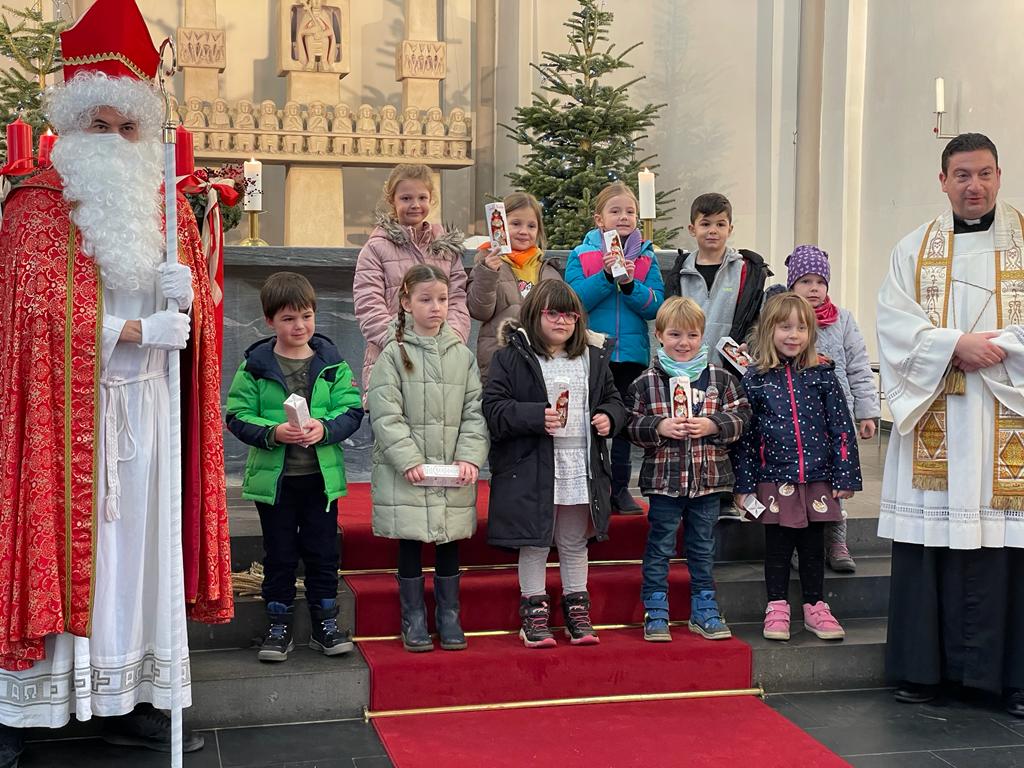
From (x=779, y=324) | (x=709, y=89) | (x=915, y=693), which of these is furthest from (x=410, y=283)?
(x=709, y=89)

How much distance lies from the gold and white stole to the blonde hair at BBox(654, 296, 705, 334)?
0.86 m

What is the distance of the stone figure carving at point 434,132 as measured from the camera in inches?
415

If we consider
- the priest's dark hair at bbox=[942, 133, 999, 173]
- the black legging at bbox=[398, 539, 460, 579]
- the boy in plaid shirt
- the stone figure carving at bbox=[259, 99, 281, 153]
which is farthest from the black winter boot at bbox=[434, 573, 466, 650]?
the stone figure carving at bbox=[259, 99, 281, 153]

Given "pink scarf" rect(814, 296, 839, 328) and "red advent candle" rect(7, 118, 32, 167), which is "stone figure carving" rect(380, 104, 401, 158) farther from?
"red advent candle" rect(7, 118, 32, 167)

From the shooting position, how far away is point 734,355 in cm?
519

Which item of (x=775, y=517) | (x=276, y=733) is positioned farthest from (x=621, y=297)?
(x=276, y=733)

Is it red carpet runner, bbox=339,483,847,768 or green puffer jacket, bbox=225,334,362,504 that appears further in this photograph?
green puffer jacket, bbox=225,334,362,504

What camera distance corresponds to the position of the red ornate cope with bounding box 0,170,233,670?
381 centimetres

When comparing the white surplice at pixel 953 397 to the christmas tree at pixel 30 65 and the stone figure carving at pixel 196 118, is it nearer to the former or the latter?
the christmas tree at pixel 30 65

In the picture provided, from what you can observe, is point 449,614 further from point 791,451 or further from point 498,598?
point 791,451

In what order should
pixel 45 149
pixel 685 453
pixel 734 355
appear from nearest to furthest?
1. pixel 45 149
2. pixel 685 453
3. pixel 734 355

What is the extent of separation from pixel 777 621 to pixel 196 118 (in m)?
6.80

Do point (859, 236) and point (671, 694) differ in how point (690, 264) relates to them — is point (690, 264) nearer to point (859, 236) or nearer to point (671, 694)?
point (671, 694)

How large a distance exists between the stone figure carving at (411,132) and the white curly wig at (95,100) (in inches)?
257
